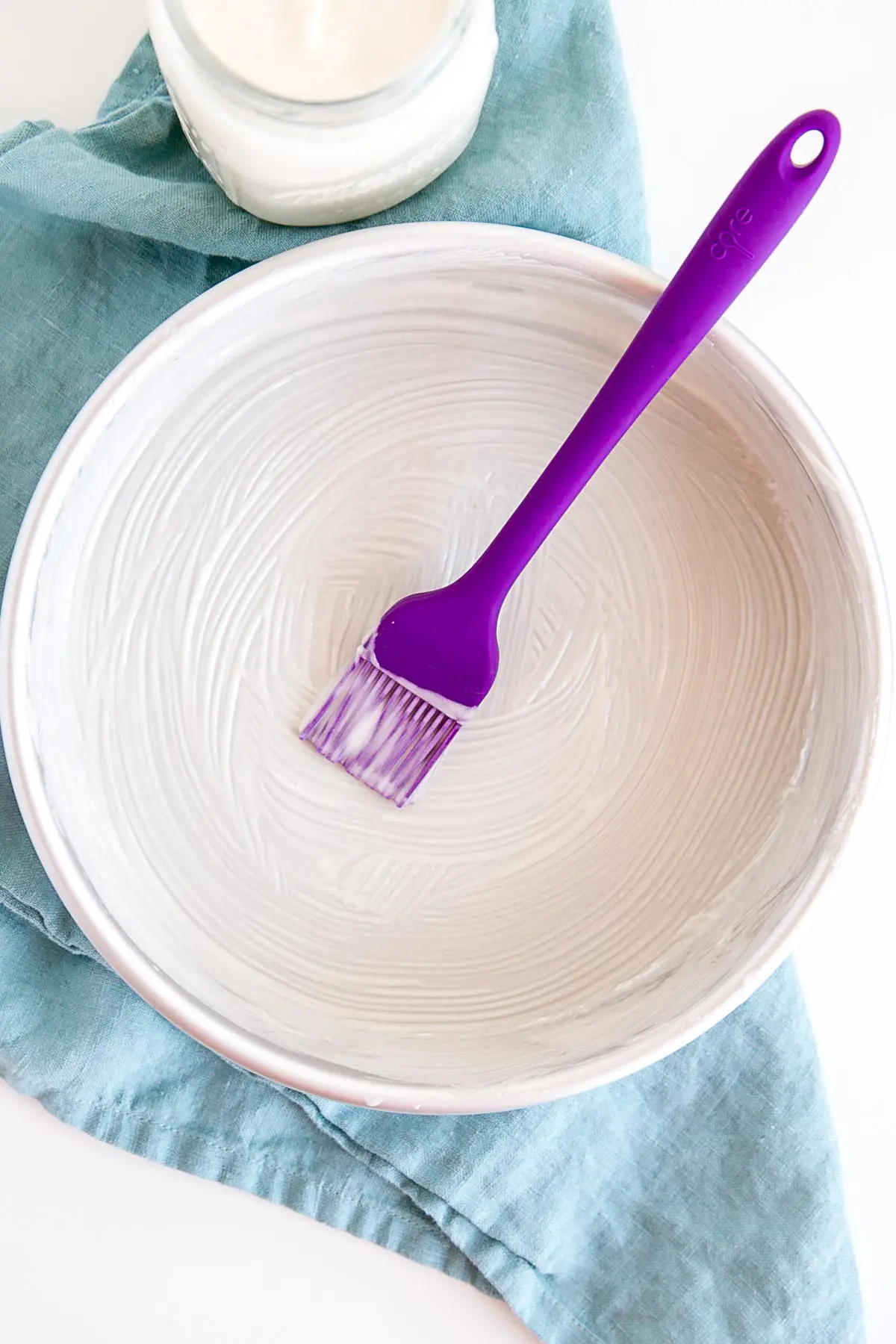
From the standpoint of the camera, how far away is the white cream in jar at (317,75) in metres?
0.49

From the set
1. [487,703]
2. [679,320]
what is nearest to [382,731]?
[487,703]

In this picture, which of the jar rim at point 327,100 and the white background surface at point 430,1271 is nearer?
the jar rim at point 327,100

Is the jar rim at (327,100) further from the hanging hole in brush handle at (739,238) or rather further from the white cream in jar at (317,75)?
the hanging hole in brush handle at (739,238)

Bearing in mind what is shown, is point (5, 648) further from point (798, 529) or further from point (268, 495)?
point (798, 529)

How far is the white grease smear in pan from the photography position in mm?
624

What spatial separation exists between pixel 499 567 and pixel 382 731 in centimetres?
12

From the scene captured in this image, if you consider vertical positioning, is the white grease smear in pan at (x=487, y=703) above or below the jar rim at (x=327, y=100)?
below

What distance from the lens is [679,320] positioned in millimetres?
489

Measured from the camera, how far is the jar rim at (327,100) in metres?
0.49

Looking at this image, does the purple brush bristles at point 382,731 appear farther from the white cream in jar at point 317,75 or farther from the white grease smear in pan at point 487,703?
the white cream in jar at point 317,75

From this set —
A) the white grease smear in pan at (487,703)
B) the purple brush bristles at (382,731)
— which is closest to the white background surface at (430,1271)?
the white grease smear in pan at (487,703)

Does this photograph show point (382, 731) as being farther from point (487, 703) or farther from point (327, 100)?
point (327, 100)

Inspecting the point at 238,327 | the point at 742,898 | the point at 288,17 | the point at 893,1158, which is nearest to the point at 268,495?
the point at 238,327

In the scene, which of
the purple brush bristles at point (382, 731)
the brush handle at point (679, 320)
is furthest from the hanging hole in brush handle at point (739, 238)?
the purple brush bristles at point (382, 731)
